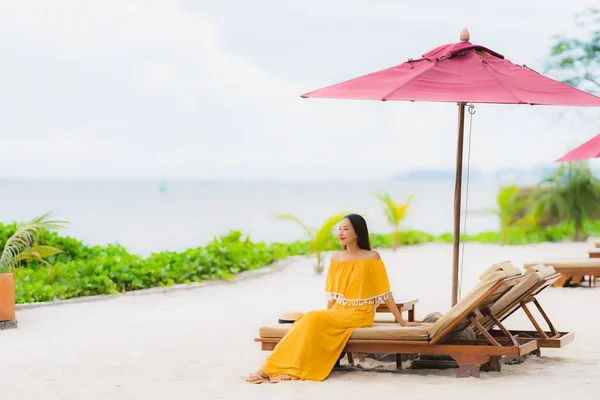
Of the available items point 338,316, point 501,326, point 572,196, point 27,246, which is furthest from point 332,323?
point 572,196

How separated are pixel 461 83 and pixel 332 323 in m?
2.04

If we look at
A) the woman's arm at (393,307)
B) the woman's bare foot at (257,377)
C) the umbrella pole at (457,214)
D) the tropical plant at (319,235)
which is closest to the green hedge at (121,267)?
the tropical plant at (319,235)

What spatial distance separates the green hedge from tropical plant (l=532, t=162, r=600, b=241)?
6172 mm

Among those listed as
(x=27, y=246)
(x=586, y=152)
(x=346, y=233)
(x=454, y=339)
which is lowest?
(x=454, y=339)

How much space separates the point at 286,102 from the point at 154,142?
10427 millimetres

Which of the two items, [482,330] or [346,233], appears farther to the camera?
[346,233]

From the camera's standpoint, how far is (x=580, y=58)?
1049 inches

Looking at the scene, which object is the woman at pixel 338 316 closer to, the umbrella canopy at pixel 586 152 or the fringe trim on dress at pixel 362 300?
the fringe trim on dress at pixel 362 300

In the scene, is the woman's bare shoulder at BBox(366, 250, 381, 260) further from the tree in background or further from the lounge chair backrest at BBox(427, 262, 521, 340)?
the tree in background

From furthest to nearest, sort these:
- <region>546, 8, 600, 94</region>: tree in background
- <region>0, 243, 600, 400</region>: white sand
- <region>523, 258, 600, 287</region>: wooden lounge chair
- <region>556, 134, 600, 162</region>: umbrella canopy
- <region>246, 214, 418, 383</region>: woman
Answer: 1. <region>546, 8, 600, 94</region>: tree in background
2. <region>523, 258, 600, 287</region>: wooden lounge chair
3. <region>556, 134, 600, 162</region>: umbrella canopy
4. <region>246, 214, 418, 383</region>: woman
5. <region>0, 243, 600, 400</region>: white sand

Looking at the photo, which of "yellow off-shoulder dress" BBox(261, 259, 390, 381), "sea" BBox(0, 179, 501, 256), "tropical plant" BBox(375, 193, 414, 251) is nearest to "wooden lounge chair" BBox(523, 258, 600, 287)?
"tropical plant" BBox(375, 193, 414, 251)

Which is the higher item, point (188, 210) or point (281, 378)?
point (188, 210)

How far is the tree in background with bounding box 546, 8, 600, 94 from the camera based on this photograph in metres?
26.5

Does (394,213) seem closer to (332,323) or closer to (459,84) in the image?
(459,84)
